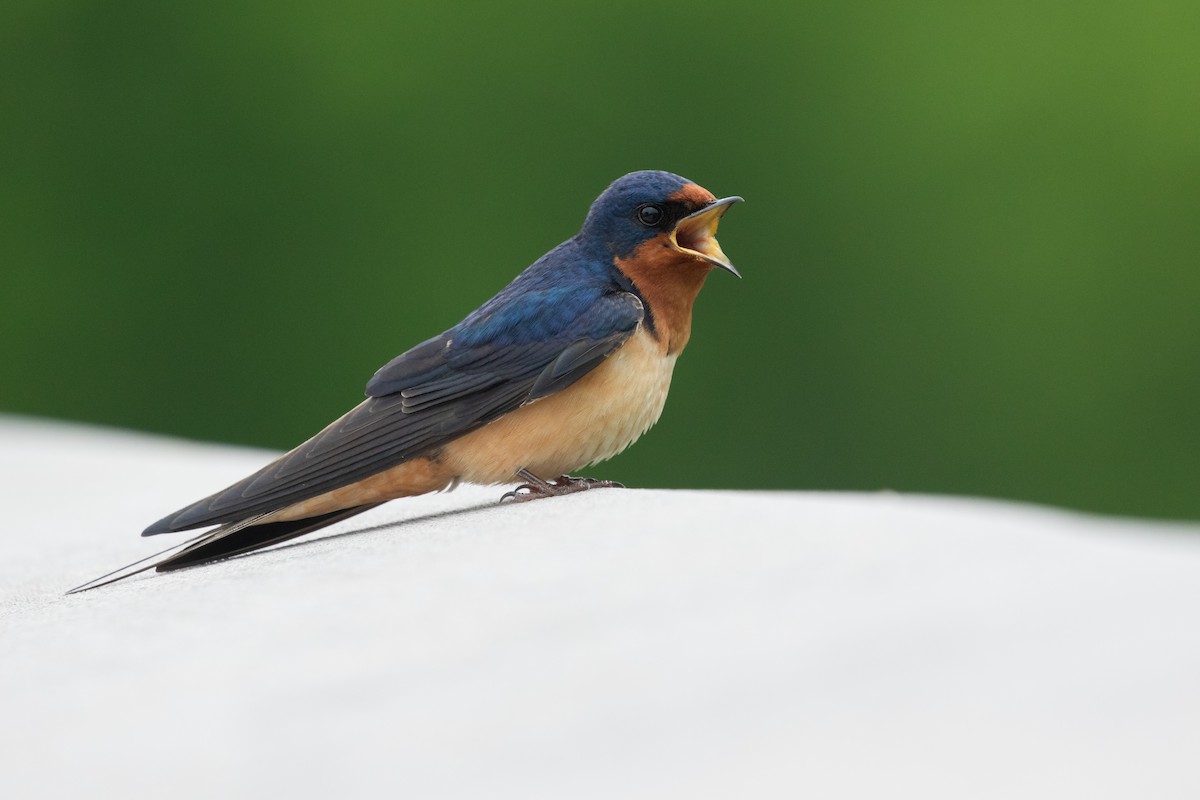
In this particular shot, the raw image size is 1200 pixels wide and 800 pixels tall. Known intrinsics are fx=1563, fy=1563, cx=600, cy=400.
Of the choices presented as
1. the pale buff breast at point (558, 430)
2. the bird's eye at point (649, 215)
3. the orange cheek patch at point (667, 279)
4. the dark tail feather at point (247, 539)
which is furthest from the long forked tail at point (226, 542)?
the bird's eye at point (649, 215)

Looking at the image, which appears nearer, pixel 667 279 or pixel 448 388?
pixel 448 388

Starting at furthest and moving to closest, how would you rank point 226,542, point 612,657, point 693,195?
1. point 693,195
2. point 226,542
3. point 612,657

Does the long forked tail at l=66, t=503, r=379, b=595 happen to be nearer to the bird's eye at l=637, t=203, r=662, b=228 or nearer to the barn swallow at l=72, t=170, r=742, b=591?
the barn swallow at l=72, t=170, r=742, b=591

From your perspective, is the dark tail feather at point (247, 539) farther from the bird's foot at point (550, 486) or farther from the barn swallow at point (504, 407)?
the bird's foot at point (550, 486)

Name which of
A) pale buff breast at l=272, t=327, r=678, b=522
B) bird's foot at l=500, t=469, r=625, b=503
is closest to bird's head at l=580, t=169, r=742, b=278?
pale buff breast at l=272, t=327, r=678, b=522

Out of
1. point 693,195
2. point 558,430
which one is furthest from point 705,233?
point 558,430

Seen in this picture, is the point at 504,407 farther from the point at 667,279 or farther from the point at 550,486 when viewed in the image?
the point at 667,279

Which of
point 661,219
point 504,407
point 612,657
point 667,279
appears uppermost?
point 661,219
